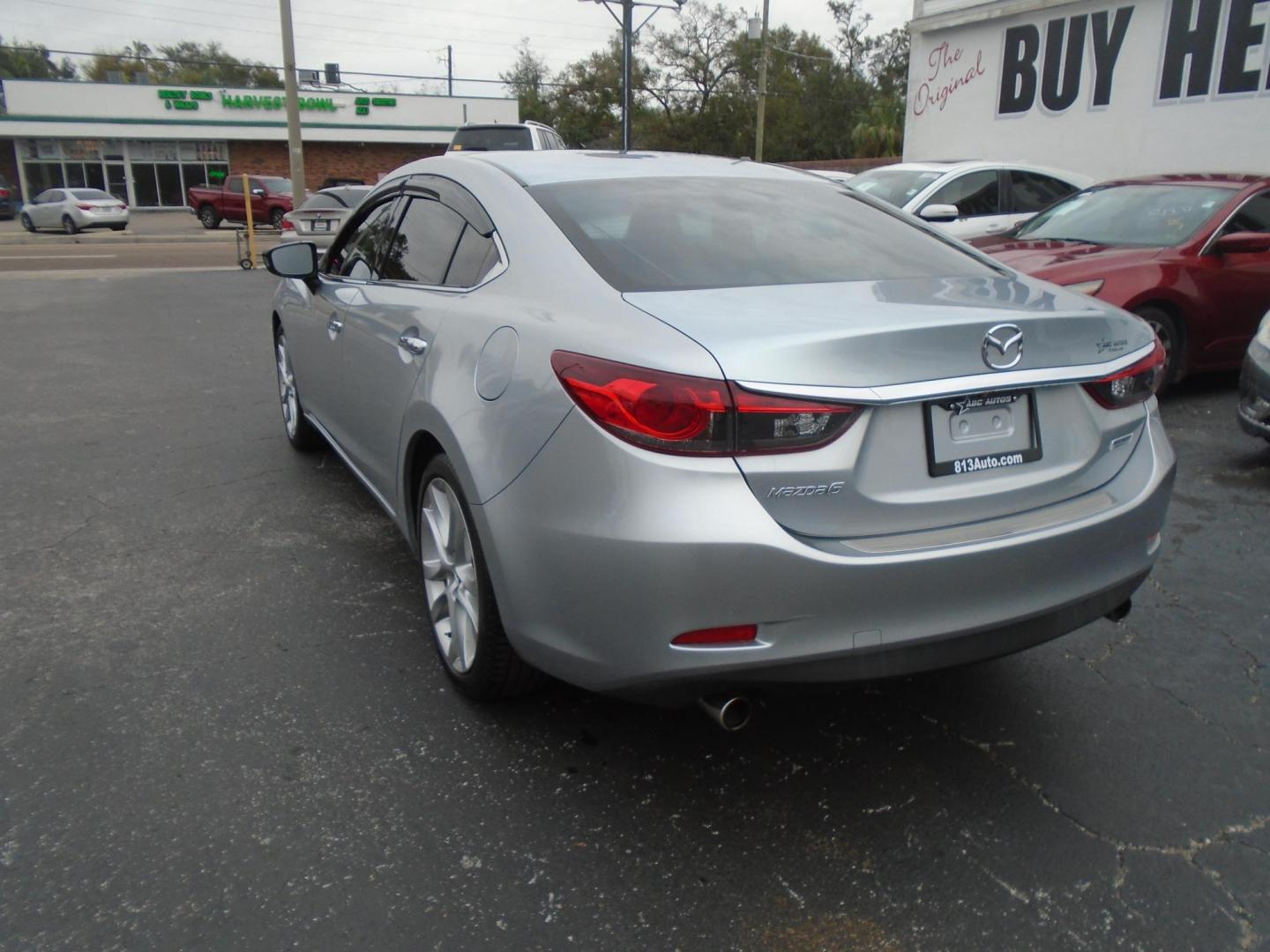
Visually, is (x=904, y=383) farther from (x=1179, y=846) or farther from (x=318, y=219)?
(x=318, y=219)

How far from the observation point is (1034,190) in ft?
37.2

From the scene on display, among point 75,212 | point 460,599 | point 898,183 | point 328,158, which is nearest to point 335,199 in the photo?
point 898,183

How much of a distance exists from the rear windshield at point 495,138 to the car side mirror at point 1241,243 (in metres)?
11.0

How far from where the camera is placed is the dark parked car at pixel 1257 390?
202 inches

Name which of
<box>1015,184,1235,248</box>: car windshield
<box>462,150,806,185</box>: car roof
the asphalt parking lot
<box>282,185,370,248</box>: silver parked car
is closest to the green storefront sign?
<box>282,185,370,248</box>: silver parked car

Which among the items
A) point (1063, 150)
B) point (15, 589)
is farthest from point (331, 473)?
point (1063, 150)

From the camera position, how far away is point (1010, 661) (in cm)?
343

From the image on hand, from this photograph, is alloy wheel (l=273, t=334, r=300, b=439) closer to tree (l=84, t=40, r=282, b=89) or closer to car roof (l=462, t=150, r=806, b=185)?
car roof (l=462, t=150, r=806, b=185)

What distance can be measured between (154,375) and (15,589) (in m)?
4.48

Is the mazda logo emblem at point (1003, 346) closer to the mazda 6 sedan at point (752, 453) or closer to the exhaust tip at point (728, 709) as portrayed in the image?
the mazda 6 sedan at point (752, 453)

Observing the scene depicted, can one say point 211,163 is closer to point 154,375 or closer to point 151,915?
point 154,375

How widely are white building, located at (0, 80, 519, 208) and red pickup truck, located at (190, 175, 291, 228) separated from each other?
12989 millimetres

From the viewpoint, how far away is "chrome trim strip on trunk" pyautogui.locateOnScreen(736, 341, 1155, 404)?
2240 millimetres

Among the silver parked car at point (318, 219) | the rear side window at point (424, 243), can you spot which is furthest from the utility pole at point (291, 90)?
the rear side window at point (424, 243)
